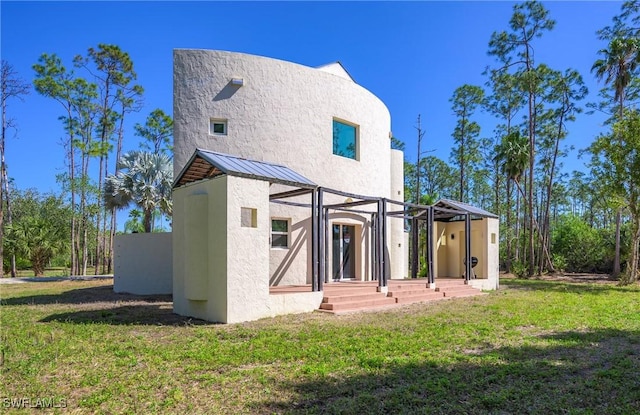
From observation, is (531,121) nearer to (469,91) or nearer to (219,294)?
(469,91)

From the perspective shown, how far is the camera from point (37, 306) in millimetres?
11812

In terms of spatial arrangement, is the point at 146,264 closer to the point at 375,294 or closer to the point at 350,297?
the point at 350,297

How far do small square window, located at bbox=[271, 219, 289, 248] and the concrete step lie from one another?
3.50 meters

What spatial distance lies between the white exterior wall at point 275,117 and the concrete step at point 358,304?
240 centimetres

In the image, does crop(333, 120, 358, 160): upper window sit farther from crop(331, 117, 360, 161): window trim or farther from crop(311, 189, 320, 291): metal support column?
crop(311, 189, 320, 291): metal support column

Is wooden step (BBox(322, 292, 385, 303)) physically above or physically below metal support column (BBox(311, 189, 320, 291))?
below

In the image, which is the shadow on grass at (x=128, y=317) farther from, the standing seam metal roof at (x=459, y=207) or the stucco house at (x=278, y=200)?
the standing seam metal roof at (x=459, y=207)

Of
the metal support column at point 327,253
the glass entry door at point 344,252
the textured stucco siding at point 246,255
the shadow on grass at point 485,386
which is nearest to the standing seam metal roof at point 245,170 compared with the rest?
the textured stucco siding at point 246,255

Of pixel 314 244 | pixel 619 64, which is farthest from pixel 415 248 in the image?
pixel 619 64

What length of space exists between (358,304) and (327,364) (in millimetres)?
5440

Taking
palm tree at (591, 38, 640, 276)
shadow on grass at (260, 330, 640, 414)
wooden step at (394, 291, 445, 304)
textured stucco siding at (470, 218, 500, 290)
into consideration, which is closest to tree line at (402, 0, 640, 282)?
palm tree at (591, 38, 640, 276)

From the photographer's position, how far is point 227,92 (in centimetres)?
1327

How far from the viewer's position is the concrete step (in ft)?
34.4

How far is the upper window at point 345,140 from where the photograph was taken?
50.8 feet
